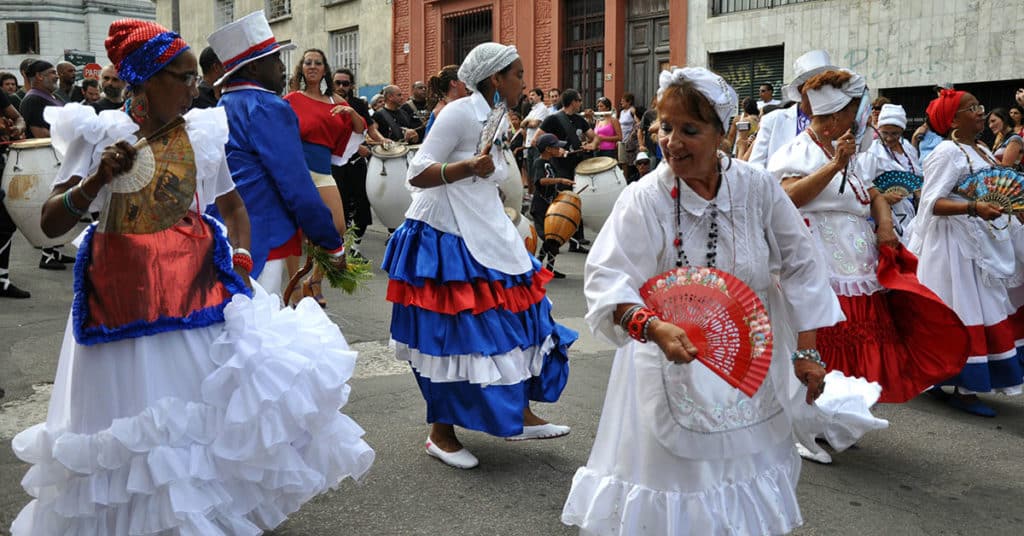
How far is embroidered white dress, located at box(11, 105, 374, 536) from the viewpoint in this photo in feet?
10.6

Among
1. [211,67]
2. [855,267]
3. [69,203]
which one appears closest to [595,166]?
[211,67]

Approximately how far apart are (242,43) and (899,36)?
14.1 meters

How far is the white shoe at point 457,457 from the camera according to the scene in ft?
16.2

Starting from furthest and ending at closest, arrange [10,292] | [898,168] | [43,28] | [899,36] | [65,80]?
[43,28] → [899,36] → [65,80] → [10,292] → [898,168]

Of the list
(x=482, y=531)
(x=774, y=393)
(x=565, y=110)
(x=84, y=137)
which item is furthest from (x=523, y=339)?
(x=565, y=110)

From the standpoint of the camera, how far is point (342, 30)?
104 ft

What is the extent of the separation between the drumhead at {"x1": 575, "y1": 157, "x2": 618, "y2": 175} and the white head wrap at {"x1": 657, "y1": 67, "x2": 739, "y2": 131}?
921 centimetres

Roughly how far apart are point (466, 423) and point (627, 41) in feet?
59.7

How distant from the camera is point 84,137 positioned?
3.33 metres

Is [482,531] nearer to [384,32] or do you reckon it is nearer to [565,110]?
[565,110]

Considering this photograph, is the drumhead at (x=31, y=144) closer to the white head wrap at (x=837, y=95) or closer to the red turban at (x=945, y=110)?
the white head wrap at (x=837, y=95)

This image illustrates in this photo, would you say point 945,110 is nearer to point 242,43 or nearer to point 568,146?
point 242,43

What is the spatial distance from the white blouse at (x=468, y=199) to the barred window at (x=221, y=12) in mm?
34754

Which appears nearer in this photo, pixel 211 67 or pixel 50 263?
pixel 211 67
